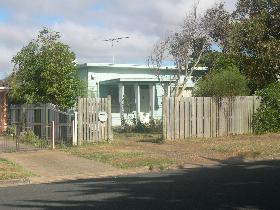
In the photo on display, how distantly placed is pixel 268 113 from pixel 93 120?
24.5 ft

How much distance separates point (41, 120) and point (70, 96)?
72.2 inches

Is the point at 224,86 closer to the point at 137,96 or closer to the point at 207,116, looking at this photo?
the point at 207,116

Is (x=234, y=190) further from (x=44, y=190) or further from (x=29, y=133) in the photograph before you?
(x=29, y=133)

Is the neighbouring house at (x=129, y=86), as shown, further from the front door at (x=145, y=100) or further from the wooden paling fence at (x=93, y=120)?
the wooden paling fence at (x=93, y=120)

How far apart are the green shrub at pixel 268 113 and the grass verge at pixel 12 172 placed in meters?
11.2

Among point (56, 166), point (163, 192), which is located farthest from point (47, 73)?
point (163, 192)

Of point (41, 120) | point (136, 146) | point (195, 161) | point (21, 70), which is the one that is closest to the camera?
point (195, 161)

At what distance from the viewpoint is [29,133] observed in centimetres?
2238

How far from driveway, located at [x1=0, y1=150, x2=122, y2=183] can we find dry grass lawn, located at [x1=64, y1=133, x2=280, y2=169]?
53cm

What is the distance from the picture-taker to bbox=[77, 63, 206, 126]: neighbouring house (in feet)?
95.9

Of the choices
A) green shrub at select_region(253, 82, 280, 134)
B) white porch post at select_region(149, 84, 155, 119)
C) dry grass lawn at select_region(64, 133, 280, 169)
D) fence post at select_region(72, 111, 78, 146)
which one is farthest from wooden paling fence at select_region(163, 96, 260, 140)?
white porch post at select_region(149, 84, 155, 119)

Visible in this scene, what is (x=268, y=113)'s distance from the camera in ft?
71.4

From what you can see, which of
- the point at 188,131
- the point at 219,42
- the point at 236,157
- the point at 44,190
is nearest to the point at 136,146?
the point at 188,131

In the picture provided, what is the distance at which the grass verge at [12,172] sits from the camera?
12703mm
